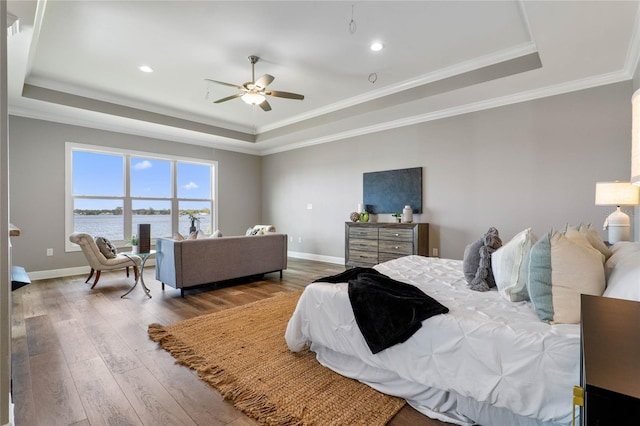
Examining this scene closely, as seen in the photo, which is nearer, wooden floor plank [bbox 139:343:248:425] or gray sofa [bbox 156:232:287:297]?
wooden floor plank [bbox 139:343:248:425]

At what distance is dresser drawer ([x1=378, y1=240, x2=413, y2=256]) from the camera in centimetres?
484

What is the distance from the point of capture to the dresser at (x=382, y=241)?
4.79 metres

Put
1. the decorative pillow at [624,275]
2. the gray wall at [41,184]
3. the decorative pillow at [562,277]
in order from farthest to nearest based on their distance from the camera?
the gray wall at [41,184] < the decorative pillow at [562,277] < the decorative pillow at [624,275]

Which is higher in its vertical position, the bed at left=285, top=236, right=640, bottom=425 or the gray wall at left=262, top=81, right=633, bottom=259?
the gray wall at left=262, top=81, right=633, bottom=259

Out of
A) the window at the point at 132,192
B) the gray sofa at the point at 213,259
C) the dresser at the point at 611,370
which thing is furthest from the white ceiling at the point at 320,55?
the dresser at the point at 611,370

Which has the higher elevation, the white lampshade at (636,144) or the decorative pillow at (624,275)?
the white lampshade at (636,144)

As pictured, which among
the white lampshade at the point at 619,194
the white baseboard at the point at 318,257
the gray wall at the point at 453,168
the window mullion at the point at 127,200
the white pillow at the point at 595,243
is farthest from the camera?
the white baseboard at the point at 318,257

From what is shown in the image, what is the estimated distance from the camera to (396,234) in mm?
4992

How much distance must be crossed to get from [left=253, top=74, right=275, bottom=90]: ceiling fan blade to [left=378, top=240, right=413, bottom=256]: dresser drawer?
3.10 meters

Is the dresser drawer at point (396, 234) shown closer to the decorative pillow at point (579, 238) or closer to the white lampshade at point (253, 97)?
the white lampshade at point (253, 97)

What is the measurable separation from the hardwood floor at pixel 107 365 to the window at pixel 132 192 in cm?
180

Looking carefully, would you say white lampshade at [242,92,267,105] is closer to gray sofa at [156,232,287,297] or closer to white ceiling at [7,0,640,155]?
white ceiling at [7,0,640,155]

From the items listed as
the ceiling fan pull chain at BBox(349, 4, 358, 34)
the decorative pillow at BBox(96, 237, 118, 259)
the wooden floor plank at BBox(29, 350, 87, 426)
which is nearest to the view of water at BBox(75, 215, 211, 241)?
the decorative pillow at BBox(96, 237, 118, 259)

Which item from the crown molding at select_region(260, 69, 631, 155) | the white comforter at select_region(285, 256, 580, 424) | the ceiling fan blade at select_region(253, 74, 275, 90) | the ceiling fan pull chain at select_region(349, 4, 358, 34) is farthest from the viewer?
the crown molding at select_region(260, 69, 631, 155)
